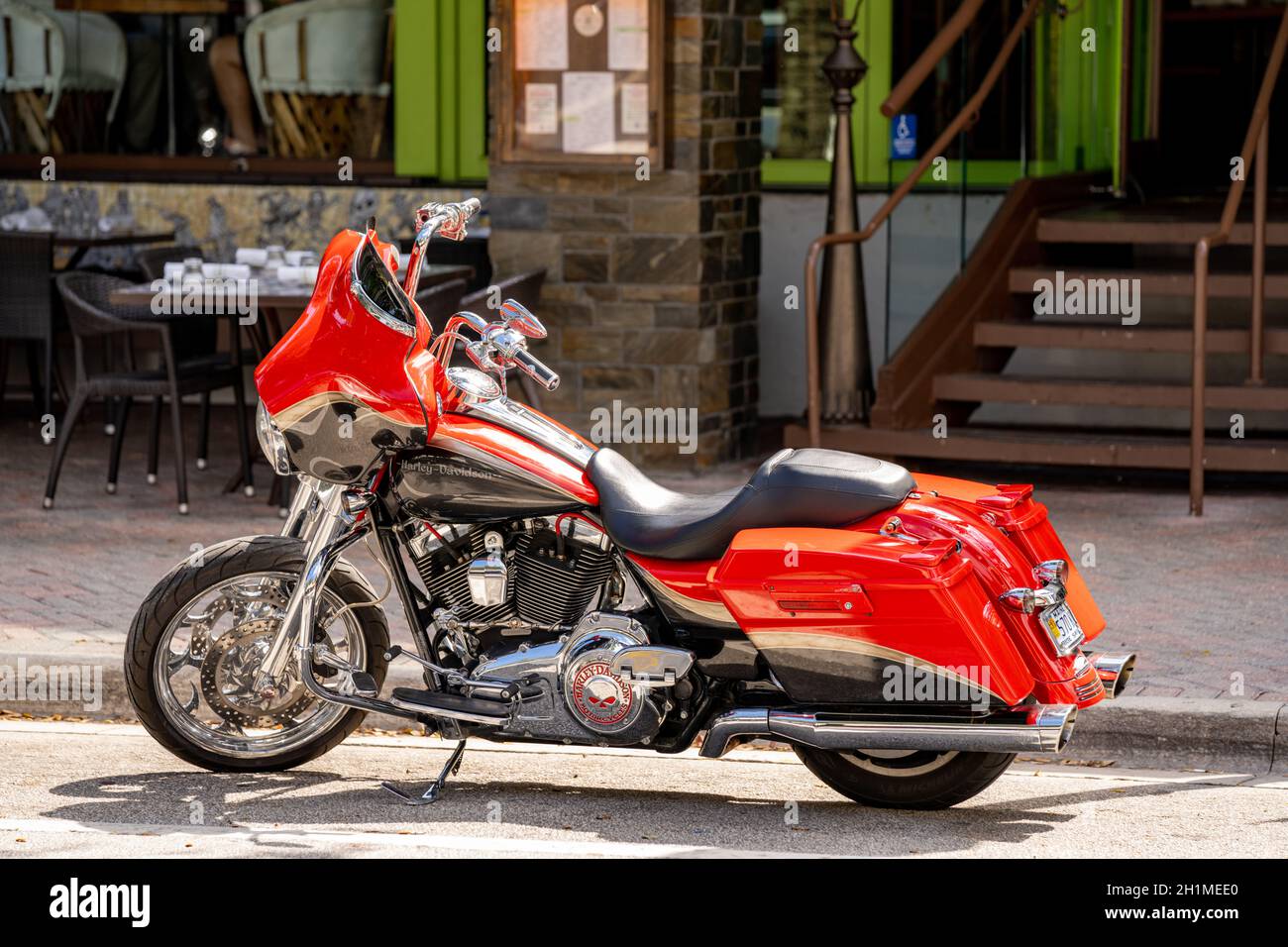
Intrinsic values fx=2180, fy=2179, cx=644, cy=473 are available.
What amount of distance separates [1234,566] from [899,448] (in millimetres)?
2317

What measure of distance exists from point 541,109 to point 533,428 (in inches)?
218

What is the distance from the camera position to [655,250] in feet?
36.1

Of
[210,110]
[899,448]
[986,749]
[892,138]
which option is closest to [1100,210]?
[892,138]

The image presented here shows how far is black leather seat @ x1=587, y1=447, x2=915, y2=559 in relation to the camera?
555cm

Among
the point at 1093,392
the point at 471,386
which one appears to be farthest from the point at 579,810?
the point at 1093,392

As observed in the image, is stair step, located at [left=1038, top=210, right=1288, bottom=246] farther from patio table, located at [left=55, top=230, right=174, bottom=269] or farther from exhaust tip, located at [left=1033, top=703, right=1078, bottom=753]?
exhaust tip, located at [left=1033, top=703, right=1078, bottom=753]

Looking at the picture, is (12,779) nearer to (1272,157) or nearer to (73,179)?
(73,179)

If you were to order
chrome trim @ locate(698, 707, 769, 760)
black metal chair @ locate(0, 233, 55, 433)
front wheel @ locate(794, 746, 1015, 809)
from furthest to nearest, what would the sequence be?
black metal chair @ locate(0, 233, 55, 433), front wheel @ locate(794, 746, 1015, 809), chrome trim @ locate(698, 707, 769, 760)

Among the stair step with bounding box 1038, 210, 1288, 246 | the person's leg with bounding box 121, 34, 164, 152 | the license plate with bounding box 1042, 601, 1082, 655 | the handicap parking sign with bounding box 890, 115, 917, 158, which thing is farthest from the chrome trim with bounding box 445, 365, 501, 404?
the person's leg with bounding box 121, 34, 164, 152

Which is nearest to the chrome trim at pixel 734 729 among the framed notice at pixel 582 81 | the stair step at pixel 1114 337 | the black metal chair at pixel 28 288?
the stair step at pixel 1114 337

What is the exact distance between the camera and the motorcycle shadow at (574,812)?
221 inches

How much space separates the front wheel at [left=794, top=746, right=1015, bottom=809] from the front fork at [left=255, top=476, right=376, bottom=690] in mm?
1349

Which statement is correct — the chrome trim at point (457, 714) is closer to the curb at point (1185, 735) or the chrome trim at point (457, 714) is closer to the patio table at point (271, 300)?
the curb at point (1185, 735)

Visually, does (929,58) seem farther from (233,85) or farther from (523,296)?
(233,85)
